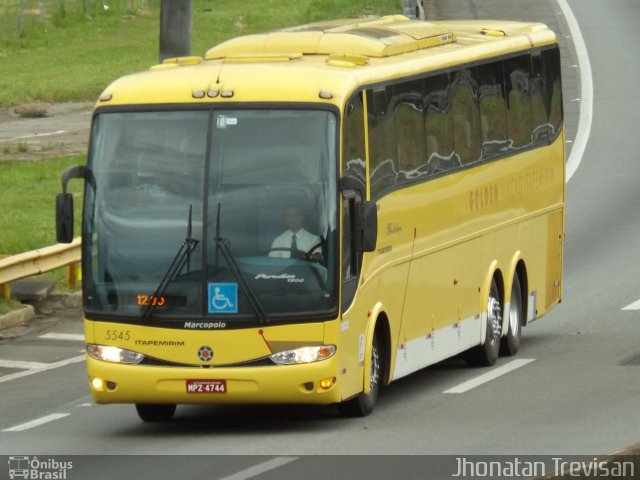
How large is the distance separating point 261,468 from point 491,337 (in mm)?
6644

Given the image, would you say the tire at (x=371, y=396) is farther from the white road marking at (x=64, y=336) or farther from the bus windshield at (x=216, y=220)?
the white road marking at (x=64, y=336)

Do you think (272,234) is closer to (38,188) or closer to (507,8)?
(38,188)

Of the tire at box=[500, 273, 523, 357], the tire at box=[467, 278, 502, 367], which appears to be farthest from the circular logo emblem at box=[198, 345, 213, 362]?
the tire at box=[500, 273, 523, 357]

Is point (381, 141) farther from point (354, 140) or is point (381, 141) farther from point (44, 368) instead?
point (44, 368)

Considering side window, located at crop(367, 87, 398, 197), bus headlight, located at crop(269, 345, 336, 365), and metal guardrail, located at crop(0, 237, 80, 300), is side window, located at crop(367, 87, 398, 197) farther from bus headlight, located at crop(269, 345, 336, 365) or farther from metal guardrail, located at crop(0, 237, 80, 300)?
metal guardrail, located at crop(0, 237, 80, 300)

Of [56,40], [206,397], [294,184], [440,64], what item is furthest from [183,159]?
[56,40]

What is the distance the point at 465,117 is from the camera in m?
18.9

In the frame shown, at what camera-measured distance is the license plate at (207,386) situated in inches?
585

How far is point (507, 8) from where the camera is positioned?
58.5 meters

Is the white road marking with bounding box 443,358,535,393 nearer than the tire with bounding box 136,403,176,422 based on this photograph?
No

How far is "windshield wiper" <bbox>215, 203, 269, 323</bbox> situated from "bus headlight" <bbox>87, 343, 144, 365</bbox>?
3.25ft

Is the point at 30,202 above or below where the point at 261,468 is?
below

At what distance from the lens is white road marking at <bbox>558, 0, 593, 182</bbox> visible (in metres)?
39.0

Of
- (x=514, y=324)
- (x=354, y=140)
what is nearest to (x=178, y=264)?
(x=354, y=140)
